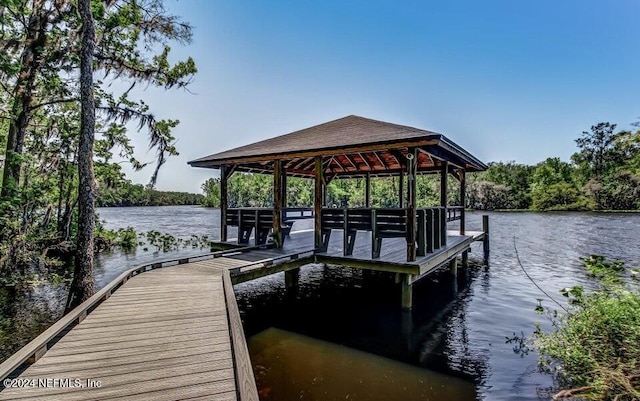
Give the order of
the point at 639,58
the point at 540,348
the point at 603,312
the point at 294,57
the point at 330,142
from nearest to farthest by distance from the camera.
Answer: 1. the point at 603,312
2. the point at 540,348
3. the point at 330,142
4. the point at 294,57
5. the point at 639,58

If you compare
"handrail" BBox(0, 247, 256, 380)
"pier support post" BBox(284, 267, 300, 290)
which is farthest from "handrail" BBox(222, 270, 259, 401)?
"pier support post" BBox(284, 267, 300, 290)

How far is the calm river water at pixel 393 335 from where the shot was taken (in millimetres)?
4488

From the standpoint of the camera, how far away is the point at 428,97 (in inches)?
647

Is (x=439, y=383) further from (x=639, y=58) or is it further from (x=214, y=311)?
(x=639, y=58)

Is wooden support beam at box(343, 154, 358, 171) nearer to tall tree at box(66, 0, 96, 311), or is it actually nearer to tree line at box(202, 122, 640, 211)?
tall tree at box(66, 0, 96, 311)

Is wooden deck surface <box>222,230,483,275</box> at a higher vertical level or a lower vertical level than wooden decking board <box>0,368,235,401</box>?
higher

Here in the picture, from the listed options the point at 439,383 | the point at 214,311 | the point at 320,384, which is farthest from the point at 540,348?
the point at 214,311

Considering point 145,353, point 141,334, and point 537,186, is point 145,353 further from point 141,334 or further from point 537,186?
point 537,186

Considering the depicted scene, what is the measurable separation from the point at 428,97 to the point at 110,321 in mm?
16115

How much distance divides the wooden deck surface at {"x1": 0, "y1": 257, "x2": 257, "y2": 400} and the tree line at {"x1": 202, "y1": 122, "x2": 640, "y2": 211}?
1471 inches

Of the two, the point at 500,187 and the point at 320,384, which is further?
the point at 500,187

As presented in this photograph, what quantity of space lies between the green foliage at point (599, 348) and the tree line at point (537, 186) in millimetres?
36610

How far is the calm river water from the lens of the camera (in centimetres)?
449

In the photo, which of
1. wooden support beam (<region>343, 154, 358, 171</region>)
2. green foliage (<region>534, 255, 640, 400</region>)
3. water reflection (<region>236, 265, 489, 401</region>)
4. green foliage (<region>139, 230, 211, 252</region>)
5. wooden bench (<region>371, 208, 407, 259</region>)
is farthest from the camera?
green foliage (<region>139, 230, 211, 252</region>)
